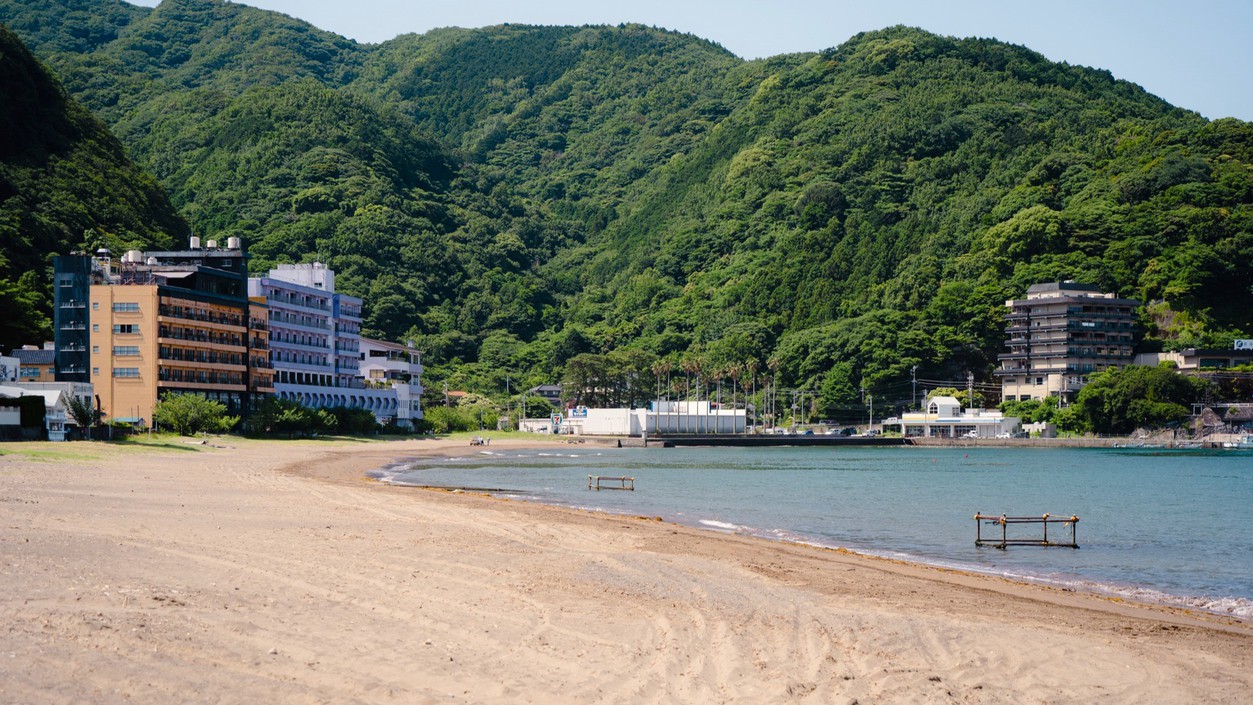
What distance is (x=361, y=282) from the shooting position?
6767 inches

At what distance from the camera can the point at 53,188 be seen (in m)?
117

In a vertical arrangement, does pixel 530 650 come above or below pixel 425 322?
below

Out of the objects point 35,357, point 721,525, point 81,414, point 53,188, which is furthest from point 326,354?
point 721,525

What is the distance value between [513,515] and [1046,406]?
419 ft

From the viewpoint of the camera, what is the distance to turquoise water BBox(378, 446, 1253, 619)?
26.6 metres

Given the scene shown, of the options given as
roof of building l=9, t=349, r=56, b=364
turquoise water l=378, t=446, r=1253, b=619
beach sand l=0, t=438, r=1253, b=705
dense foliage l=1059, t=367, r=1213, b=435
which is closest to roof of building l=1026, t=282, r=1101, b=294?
dense foliage l=1059, t=367, r=1213, b=435

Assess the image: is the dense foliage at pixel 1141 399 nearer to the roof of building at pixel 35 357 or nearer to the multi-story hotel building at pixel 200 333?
the multi-story hotel building at pixel 200 333

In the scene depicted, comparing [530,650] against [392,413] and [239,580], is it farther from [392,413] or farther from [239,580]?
[392,413]

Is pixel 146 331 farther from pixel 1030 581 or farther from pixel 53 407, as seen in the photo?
pixel 1030 581

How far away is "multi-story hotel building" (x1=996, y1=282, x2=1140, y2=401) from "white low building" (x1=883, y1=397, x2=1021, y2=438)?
9117mm

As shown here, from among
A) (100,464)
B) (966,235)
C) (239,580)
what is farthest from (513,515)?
(966,235)

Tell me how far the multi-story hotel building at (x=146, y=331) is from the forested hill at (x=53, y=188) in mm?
11724

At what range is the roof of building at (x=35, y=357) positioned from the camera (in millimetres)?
77938

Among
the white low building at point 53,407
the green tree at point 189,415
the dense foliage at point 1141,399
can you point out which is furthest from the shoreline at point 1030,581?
the dense foliage at point 1141,399
